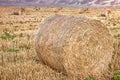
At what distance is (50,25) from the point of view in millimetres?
9844

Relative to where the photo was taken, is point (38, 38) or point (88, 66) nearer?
point (88, 66)

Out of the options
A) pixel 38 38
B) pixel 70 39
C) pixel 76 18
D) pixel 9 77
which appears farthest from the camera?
pixel 38 38

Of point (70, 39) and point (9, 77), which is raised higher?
point (70, 39)

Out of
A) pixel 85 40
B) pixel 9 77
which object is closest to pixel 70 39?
pixel 85 40

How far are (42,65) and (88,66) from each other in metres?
1.41

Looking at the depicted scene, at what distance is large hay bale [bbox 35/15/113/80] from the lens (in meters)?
8.62

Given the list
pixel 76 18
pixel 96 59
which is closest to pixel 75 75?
pixel 96 59

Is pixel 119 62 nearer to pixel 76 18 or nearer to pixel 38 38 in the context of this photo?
pixel 76 18

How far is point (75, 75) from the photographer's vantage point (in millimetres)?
8578

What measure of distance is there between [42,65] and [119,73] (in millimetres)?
2227

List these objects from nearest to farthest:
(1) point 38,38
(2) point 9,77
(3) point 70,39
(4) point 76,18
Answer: (2) point 9,77 → (3) point 70,39 → (4) point 76,18 → (1) point 38,38

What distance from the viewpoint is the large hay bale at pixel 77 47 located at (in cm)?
862

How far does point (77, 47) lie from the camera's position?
29.0 ft

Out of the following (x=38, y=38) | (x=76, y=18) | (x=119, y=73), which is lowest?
(x=119, y=73)
